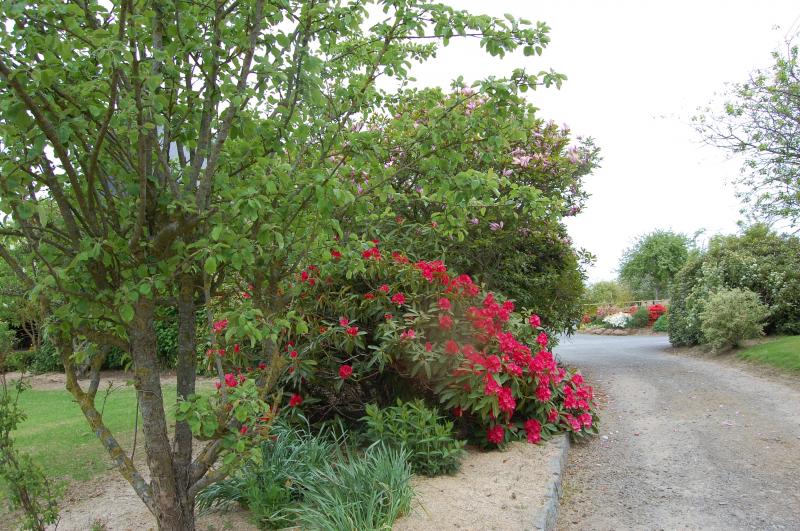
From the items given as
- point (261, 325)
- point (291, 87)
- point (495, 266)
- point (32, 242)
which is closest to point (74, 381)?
point (32, 242)

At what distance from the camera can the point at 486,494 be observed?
3.90 meters

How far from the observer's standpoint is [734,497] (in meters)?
4.24

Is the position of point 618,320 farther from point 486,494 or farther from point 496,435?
point 486,494

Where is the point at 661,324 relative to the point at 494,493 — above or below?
below

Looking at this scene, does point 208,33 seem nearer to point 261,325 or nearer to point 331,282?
point 261,325

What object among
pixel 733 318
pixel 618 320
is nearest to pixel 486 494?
pixel 733 318

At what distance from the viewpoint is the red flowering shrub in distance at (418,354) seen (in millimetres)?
4816

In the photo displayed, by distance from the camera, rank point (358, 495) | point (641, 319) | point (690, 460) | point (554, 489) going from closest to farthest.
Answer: point (358, 495), point (554, 489), point (690, 460), point (641, 319)

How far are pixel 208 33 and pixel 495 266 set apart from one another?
247 inches

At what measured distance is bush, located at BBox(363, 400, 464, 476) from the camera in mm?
4332

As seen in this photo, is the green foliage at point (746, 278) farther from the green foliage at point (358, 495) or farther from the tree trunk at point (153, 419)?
the tree trunk at point (153, 419)

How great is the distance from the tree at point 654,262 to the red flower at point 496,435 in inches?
1346

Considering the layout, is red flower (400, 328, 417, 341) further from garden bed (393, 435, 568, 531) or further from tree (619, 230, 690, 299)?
tree (619, 230, 690, 299)

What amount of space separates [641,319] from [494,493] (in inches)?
1022
